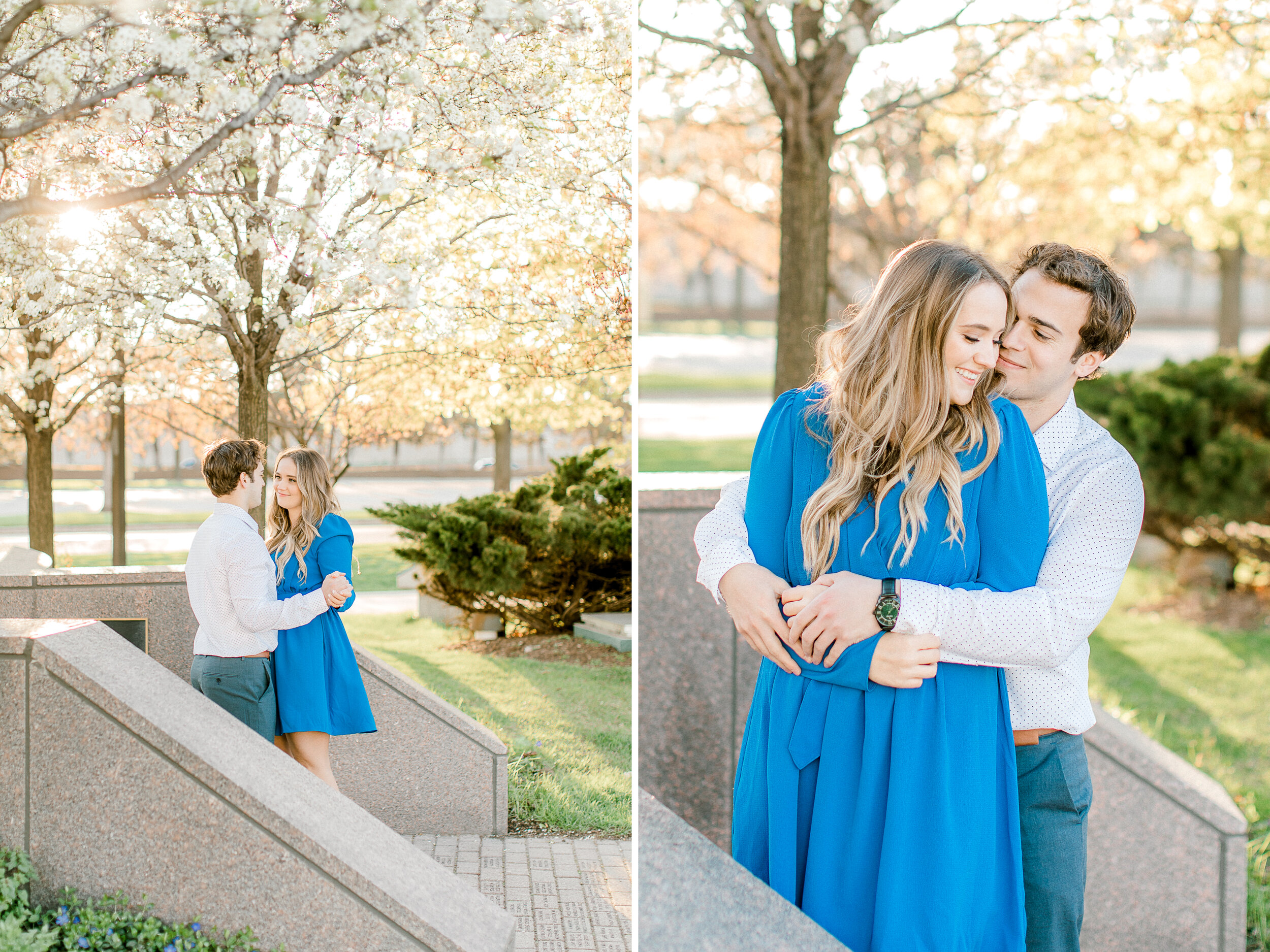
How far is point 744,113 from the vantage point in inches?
316

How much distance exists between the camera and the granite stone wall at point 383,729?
121 inches

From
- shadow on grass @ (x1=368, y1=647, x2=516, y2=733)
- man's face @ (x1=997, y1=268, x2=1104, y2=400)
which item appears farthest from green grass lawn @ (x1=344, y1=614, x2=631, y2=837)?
man's face @ (x1=997, y1=268, x2=1104, y2=400)

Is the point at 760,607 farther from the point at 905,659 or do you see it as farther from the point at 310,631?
the point at 310,631

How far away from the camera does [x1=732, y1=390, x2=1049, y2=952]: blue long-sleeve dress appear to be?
6.69 feet

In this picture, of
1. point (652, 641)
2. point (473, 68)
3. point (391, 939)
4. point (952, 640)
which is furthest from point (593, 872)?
point (473, 68)

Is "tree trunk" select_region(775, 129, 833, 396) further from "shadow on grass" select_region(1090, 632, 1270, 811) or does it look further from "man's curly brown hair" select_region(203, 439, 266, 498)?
"shadow on grass" select_region(1090, 632, 1270, 811)

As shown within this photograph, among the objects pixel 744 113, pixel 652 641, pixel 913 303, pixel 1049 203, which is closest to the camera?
pixel 913 303

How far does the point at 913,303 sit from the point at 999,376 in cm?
49

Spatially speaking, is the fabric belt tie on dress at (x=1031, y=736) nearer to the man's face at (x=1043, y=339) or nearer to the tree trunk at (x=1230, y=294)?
the man's face at (x=1043, y=339)

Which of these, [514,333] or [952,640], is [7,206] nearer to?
[514,333]

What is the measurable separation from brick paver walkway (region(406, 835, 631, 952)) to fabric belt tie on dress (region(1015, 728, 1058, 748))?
1416mm

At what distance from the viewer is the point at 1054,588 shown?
2.05 meters

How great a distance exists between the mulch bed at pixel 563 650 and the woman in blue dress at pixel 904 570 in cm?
142

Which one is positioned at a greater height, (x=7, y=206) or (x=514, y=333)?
(x=7, y=206)
